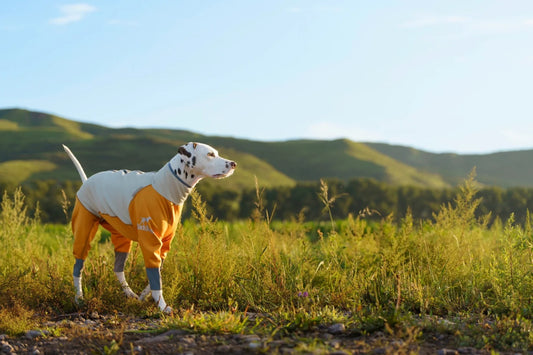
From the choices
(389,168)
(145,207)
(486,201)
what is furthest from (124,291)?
(389,168)

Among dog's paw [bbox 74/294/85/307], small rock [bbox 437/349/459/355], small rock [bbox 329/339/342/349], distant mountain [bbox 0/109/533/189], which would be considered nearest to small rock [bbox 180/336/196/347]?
small rock [bbox 329/339/342/349]

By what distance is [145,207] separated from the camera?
16.1ft

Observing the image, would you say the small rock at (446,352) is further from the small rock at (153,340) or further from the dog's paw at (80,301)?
the dog's paw at (80,301)

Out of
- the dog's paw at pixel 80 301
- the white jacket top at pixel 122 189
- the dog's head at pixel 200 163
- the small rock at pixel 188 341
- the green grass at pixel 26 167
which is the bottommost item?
the green grass at pixel 26 167

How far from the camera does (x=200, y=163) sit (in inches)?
193

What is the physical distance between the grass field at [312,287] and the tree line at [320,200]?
7.10 metres

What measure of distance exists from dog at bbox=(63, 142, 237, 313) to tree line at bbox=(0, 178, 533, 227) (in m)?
7.68

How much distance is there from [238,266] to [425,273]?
2.14 meters

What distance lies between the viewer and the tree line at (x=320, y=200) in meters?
14.5

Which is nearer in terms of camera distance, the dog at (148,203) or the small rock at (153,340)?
the small rock at (153,340)

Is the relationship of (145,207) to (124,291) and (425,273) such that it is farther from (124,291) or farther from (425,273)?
(425,273)

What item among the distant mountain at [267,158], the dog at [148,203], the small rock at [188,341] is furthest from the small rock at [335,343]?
the distant mountain at [267,158]

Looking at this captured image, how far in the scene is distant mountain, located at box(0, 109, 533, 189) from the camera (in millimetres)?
43281

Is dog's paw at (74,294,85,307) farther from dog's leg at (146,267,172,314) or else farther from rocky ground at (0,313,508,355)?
rocky ground at (0,313,508,355)
